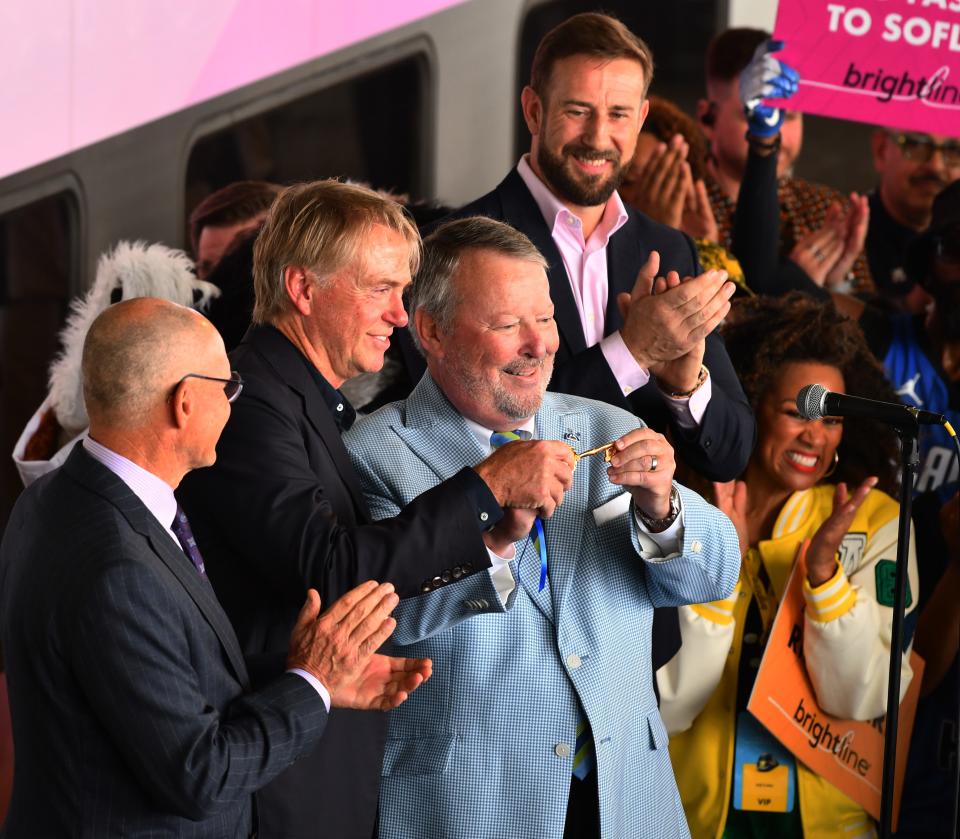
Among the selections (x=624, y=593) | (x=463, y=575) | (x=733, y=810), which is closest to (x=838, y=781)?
(x=733, y=810)

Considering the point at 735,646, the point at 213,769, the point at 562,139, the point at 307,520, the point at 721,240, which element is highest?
the point at 562,139

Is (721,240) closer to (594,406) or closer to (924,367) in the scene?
(924,367)

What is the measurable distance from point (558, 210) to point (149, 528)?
1.51 metres

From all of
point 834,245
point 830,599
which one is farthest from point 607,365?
point 834,245

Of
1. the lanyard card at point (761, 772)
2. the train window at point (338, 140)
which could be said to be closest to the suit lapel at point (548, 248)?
the lanyard card at point (761, 772)

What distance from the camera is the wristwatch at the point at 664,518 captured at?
224 centimetres

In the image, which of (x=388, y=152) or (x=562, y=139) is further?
(x=388, y=152)

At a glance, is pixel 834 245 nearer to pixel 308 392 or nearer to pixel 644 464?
pixel 644 464

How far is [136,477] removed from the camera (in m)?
1.76

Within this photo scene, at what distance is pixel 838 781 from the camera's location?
3.05m

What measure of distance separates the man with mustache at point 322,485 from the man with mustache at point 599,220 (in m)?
0.60

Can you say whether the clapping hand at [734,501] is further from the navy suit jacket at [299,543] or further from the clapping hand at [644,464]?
the navy suit jacket at [299,543]

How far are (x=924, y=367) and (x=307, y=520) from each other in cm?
229

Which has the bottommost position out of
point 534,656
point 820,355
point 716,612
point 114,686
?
point 716,612
